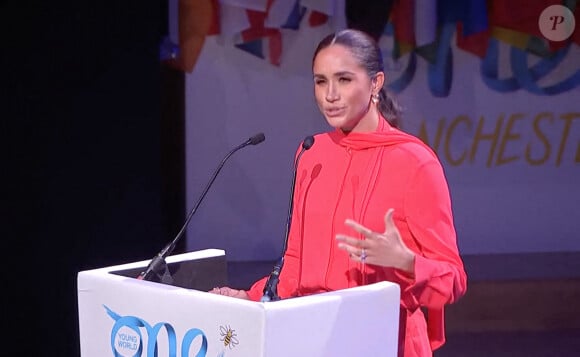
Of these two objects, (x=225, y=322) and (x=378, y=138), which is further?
(x=378, y=138)

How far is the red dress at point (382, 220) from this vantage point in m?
1.76

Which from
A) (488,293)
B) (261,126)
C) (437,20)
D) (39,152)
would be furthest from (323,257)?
(437,20)

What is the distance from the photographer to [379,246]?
5.28ft

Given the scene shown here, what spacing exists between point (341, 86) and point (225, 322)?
0.58 m

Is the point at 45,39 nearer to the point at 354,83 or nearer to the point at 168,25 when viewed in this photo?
the point at 168,25

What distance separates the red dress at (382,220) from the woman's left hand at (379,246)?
0.05 metres

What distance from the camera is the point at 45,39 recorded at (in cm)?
372

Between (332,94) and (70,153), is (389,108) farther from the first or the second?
(70,153)

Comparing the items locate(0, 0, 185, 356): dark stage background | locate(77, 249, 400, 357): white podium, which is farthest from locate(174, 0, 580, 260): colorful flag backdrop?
locate(77, 249, 400, 357): white podium

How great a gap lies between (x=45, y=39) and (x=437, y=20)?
107 inches

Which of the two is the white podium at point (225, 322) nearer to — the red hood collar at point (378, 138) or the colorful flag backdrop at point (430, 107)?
the red hood collar at point (378, 138)

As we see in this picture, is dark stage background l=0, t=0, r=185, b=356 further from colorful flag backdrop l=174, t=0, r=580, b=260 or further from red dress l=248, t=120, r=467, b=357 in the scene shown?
red dress l=248, t=120, r=467, b=357

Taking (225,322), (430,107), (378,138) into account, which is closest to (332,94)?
(378,138)

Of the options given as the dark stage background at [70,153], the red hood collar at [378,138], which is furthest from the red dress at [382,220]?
the dark stage background at [70,153]
